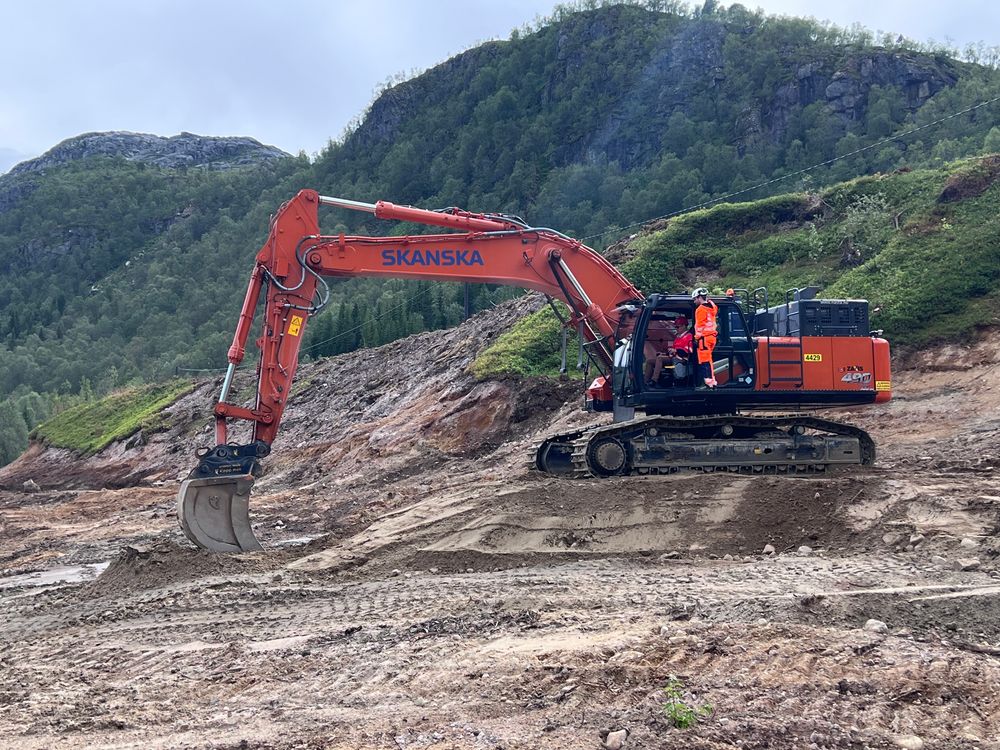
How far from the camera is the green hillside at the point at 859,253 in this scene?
19625mm

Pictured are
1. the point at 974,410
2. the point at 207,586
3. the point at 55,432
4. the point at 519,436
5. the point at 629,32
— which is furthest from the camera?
the point at 629,32

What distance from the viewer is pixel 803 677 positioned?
208 inches

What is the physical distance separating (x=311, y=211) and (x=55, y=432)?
34.4m

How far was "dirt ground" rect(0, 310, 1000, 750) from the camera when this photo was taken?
5035mm

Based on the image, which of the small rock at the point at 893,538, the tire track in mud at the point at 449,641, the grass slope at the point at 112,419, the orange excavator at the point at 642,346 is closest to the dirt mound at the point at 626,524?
the small rock at the point at 893,538

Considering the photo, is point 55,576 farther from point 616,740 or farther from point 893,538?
point 893,538

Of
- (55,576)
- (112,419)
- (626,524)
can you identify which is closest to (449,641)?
(626,524)

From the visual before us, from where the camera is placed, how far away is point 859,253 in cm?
2416

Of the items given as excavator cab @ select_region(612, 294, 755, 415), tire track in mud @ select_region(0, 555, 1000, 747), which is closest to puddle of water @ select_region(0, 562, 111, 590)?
tire track in mud @ select_region(0, 555, 1000, 747)

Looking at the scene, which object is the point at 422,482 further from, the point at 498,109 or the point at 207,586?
the point at 498,109

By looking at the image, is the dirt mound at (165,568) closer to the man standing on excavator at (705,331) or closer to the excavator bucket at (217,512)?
the excavator bucket at (217,512)

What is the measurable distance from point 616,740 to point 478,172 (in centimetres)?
9920

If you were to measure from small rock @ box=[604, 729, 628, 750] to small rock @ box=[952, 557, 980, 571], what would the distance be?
14.8ft

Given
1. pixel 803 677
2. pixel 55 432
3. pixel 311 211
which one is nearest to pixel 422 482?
pixel 311 211
